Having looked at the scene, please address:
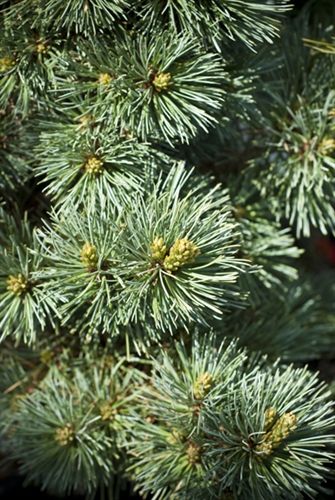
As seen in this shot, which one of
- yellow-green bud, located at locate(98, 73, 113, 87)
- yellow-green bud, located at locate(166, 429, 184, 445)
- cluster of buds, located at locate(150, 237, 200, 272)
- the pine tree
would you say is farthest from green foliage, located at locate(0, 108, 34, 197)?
yellow-green bud, located at locate(166, 429, 184, 445)

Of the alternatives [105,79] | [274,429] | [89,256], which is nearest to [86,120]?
[105,79]

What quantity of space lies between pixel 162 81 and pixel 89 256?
0.19 meters

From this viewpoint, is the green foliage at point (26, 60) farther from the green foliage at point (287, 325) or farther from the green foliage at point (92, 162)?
the green foliage at point (287, 325)

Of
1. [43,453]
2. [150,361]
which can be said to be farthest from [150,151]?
[43,453]

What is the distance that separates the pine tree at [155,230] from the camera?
2.52ft

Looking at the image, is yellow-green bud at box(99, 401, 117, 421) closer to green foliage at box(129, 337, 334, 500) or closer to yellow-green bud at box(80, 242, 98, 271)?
green foliage at box(129, 337, 334, 500)

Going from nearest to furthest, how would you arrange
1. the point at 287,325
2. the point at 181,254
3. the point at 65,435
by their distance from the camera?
the point at 181,254 → the point at 65,435 → the point at 287,325

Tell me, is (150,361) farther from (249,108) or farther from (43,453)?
(249,108)

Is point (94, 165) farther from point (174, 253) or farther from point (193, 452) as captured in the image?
point (193, 452)

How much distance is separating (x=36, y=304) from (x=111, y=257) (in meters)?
0.11

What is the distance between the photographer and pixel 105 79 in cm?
79

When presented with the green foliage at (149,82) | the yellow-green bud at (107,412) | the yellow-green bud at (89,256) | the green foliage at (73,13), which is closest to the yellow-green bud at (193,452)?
the yellow-green bud at (107,412)

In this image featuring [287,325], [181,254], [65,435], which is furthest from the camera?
[287,325]

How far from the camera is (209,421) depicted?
785 millimetres
